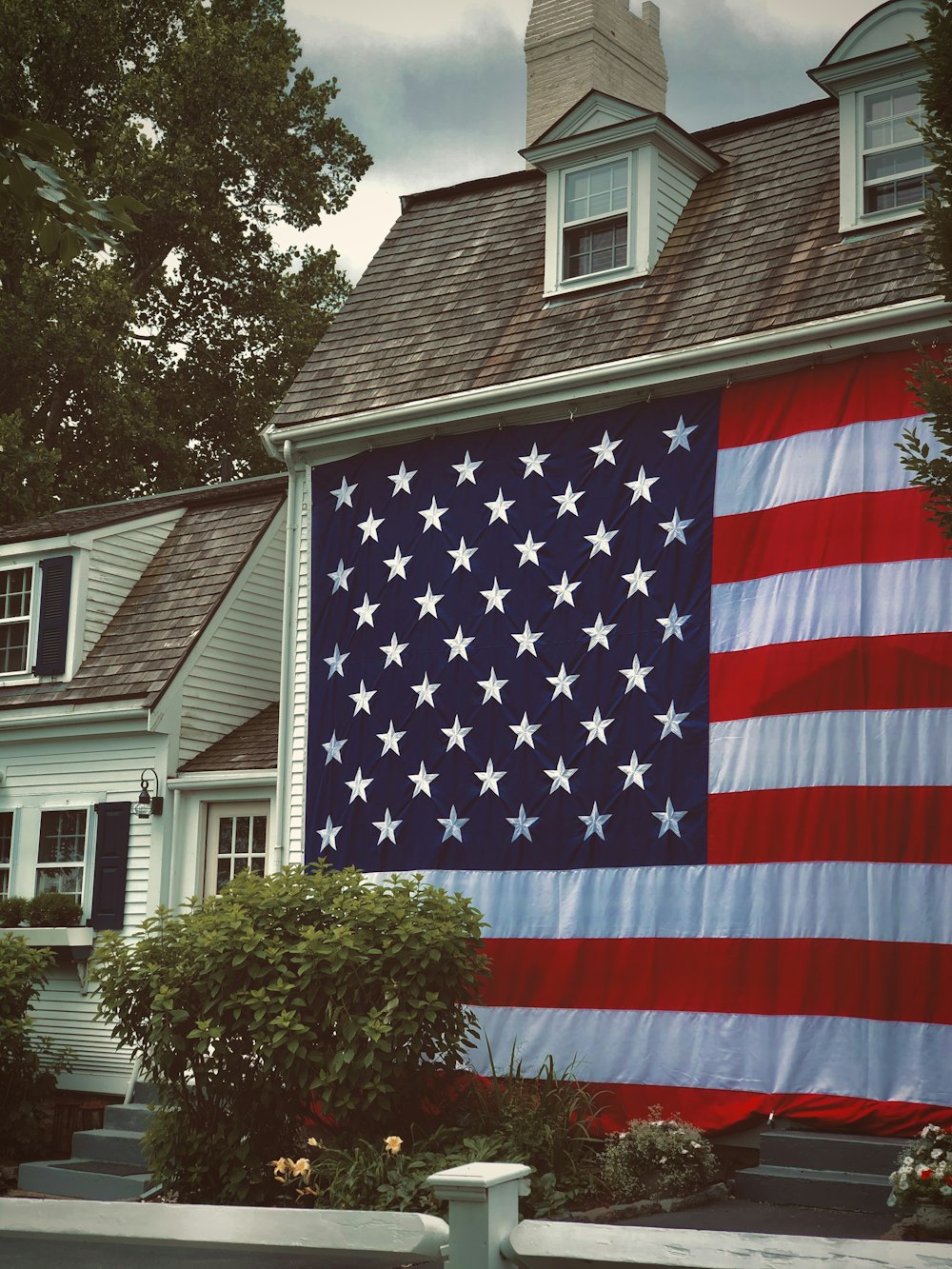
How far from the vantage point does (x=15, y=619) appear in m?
16.2

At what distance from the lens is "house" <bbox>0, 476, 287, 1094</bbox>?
568 inches

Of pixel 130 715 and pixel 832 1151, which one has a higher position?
pixel 130 715

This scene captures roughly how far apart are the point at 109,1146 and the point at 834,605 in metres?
7.82

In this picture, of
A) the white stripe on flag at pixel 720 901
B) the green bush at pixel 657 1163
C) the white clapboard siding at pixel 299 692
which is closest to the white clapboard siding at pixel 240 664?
the white clapboard siding at pixel 299 692

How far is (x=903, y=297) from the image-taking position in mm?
10617

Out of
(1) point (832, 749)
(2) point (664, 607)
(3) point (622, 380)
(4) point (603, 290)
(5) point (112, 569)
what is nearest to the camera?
(1) point (832, 749)

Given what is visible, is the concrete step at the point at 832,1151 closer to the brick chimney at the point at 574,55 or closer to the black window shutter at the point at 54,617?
the black window shutter at the point at 54,617

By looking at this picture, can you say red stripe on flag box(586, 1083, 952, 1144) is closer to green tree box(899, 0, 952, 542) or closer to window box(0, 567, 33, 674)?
green tree box(899, 0, 952, 542)

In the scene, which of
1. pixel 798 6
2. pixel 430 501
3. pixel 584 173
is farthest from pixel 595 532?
pixel 798 6

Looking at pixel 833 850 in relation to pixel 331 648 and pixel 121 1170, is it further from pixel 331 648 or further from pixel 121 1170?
pixel 121 1170

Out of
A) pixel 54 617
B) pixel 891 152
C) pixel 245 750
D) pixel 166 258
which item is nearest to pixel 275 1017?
pixel 245 750

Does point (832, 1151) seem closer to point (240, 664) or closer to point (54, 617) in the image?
point (240, 664)

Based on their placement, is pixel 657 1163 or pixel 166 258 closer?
pixel 657 1163

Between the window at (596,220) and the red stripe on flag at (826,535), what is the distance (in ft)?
10.4
